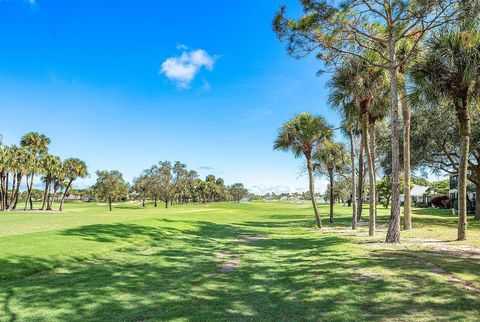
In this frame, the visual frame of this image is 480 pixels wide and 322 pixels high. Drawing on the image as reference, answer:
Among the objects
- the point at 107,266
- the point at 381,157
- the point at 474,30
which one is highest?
the point at 474,30

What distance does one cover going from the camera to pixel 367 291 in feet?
25.0

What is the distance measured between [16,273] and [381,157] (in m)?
36.0

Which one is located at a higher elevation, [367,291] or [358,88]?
[358,88]

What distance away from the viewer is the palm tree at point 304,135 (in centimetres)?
2762

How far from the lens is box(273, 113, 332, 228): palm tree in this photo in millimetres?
27625

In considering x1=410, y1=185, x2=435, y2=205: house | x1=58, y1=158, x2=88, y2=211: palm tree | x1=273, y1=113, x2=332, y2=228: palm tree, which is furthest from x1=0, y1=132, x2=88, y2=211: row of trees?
x1=410, y1=185, x2=435, y2=205: house

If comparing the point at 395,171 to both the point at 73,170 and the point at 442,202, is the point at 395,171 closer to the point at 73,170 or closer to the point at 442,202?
the point at 442,202

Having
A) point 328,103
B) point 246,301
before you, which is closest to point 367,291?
point 246,301

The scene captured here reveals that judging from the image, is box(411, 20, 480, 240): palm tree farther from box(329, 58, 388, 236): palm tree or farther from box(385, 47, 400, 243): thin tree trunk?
box(329, 58, 388, 236): palm tree

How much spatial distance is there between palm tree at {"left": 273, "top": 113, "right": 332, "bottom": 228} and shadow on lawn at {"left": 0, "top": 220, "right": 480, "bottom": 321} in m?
15.6

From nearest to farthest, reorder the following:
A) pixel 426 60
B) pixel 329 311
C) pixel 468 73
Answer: pixel 329 311
pixel 468 73
pixel 426 60

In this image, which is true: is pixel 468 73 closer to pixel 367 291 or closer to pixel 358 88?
pixel 358 88

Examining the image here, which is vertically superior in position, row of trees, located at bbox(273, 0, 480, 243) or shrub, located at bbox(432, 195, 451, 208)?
row of trees, located at bbox(273, 0, 480, 243)

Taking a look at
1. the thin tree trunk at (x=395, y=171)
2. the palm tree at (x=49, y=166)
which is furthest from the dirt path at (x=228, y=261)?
the palm tree at (x=49, y=166)
